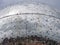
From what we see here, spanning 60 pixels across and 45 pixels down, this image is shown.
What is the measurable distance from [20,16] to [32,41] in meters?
0.15

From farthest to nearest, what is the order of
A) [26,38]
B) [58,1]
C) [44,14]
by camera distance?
[58,1], [44,14], [26,38]

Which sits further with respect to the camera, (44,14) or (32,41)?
(44,14)

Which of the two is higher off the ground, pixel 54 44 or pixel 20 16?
pixel 20 16

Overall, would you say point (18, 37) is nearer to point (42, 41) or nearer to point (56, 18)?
point (42, 41)

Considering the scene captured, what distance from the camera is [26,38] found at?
3.13ft

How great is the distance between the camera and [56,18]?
1.07 metres

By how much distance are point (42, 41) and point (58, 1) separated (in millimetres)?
625

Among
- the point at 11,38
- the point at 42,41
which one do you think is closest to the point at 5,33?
the point at 11,38

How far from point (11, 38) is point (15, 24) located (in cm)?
7

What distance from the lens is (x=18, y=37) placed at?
37.7 inches

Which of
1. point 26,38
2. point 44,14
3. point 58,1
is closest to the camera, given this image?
point 26,38

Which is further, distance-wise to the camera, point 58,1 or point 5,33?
point 58,1

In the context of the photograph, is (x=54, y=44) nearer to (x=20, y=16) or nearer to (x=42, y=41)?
(x=42, y=41)

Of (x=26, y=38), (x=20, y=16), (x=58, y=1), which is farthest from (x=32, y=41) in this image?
(x=58, y=1)
